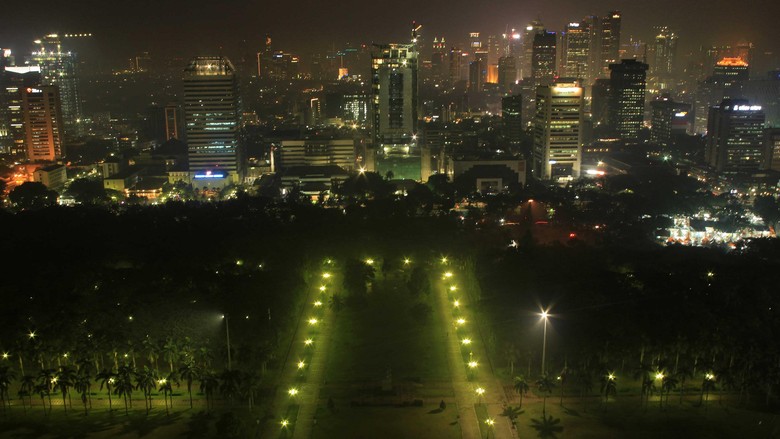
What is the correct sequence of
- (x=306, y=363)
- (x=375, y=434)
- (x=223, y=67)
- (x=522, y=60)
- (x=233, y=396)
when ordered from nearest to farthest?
(x=375, y=434) → (x=233, y=396) → (x=306, y=363) → (x=223, y=67) → (x=522, y=60)

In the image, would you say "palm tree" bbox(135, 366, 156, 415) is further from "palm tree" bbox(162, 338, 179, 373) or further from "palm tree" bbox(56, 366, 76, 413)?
"palm tree" bbox(56, 366, 76, 413)

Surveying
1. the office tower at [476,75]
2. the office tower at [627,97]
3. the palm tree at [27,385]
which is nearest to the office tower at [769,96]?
the office tower at [627,97]

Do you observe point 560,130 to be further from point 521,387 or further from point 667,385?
point 521,387

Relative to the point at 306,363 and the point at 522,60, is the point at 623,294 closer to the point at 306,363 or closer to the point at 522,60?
the point at 306,363

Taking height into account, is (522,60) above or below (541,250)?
above

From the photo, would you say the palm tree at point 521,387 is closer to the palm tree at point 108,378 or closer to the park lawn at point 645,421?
the park lawn at point 645,421

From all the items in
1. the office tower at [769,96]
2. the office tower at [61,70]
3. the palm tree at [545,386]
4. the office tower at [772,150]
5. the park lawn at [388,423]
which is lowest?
the park lawn at [388,423]

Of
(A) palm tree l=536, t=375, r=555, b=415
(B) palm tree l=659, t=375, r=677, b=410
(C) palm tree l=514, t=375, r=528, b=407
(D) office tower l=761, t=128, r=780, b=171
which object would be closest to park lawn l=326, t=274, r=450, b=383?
(C) palm tree l=514, t=375, r=528, b=407

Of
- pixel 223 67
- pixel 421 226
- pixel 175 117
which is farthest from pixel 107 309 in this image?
pixel 175 117
